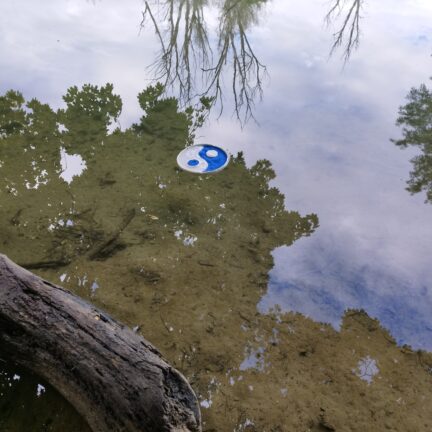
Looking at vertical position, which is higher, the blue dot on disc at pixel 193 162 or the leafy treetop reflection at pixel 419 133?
the leafy treetop reflection at pixel 419 133

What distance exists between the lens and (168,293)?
2.71 meters

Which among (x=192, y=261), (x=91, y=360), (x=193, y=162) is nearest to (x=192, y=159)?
(x=193, y=162)

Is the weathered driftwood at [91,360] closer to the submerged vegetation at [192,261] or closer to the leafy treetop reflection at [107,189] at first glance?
the submerged vegetation at [192,261]

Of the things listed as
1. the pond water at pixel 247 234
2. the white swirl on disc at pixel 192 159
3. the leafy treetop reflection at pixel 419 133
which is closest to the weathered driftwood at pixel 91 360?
the pond water at pixel 247 234

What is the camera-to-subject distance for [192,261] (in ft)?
9.70

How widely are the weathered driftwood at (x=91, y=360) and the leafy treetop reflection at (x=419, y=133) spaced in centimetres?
303

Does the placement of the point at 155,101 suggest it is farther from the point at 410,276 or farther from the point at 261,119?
the point at 410,276

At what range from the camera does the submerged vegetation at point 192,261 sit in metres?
2.15

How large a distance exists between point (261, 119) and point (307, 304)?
273cm

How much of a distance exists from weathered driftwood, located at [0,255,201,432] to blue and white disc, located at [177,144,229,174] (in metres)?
2.08

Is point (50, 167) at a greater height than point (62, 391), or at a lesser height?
lesser

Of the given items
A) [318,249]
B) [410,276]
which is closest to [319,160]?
[318,249]

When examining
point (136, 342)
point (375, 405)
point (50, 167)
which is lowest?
point (50, 167)

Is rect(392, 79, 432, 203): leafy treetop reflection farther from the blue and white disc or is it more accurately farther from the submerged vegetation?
the blue and white disc
